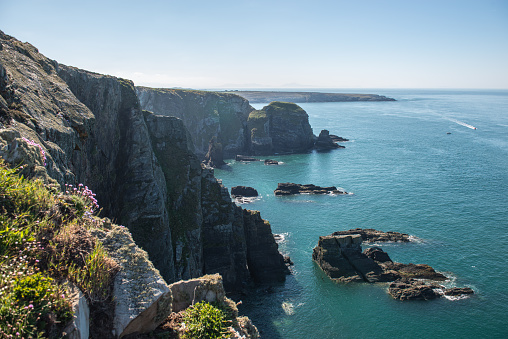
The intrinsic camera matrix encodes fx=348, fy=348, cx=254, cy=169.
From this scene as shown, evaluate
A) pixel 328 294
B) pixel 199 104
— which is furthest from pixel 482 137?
pixel 328 294

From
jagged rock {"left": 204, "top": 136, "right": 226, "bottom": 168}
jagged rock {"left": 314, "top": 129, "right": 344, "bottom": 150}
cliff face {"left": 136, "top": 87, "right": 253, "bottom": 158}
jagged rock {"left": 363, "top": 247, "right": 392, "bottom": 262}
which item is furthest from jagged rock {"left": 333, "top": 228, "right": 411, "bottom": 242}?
cliff face {"left": 136, "top": 87, "right": 253, "bottom": 158}

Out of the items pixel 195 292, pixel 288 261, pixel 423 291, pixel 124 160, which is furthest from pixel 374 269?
pixel 195 292

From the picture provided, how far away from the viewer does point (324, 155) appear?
144m

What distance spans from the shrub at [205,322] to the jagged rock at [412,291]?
4361 cm

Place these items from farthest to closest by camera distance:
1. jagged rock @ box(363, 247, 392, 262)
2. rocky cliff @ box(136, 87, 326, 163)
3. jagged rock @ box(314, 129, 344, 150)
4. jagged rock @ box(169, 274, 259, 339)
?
1. rocky cliff @ box(136, 87, 326, 163)
2. jagged rock @ box(314, 129, 344, 150)
3. jagged rock @ box(363, 247, 392, 262)
4. jagged rock @ box(169, 274, 259, 339)

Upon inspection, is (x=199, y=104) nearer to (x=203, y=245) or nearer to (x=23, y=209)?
(x=203, y=245)

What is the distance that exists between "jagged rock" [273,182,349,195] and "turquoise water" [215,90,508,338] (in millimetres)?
3294

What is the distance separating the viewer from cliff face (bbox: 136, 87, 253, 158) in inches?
6181

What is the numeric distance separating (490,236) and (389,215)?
18.6 m

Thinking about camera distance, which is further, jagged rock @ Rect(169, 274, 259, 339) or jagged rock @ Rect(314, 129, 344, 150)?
jagged rock @ Rect(314, 129, 344, 150)

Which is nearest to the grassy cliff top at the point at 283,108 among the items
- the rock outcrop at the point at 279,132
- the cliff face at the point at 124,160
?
the rock outcrop at the point at 279,132

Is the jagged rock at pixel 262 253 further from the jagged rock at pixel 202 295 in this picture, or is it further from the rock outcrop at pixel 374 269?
the jagged rock at pixel 202 295

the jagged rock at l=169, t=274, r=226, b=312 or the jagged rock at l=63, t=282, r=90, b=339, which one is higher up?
the jagged rock at l=63, t=282, r=90, b=339

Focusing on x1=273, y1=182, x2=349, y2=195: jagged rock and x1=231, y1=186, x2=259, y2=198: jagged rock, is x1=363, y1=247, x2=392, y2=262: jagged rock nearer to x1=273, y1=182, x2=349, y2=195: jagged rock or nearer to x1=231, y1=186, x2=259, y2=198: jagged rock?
x1=273, y1=182, x2=349, y2=195: jagged rock
